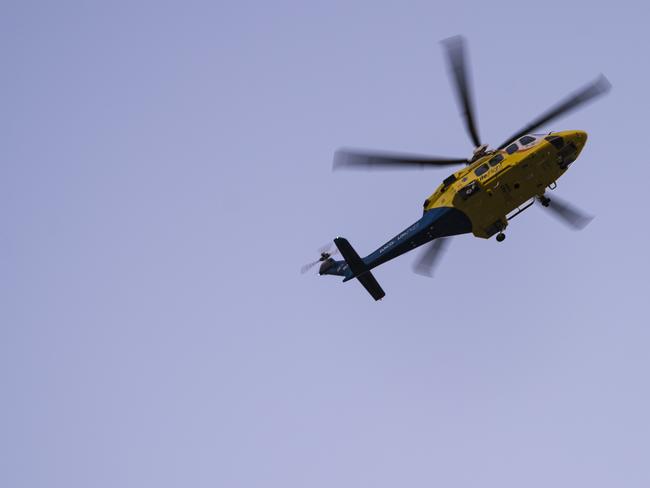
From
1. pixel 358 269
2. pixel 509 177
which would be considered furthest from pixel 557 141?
pixel 358 269

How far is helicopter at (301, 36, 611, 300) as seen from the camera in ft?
94.3

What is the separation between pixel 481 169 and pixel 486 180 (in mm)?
621

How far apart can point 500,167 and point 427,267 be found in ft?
17.1

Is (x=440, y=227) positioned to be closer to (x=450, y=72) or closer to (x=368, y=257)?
(x=368, y=257)

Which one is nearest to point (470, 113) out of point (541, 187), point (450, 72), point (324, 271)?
point (450, 72)

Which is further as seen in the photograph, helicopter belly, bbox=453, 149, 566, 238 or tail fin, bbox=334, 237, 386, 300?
tail fin, bbox=334, 237, 386, 300

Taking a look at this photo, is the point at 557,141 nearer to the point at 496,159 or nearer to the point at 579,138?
the point at 579,138

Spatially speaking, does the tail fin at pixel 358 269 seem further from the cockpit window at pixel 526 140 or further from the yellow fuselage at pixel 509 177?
the cockpit window at pixel 526 140

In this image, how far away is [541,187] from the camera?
3017 cm

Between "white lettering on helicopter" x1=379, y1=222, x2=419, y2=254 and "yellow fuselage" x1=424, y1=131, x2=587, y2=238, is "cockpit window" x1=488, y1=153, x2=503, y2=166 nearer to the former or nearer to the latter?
"yellow fuselage" x1=424, y1=131, x2=587, y2=238

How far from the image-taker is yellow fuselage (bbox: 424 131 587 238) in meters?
29.8

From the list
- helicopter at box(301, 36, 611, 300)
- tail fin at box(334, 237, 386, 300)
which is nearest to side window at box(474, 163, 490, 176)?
helicopter at box(301, 36, 611, 300)

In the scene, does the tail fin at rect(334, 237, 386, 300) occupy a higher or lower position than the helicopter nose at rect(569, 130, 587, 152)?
higher

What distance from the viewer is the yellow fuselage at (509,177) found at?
29812mm
